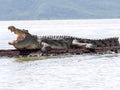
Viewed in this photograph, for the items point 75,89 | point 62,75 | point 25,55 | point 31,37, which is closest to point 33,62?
point 25,55

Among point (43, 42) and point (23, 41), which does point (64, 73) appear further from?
point (43, 42)

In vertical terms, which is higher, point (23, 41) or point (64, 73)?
point (23, 41)

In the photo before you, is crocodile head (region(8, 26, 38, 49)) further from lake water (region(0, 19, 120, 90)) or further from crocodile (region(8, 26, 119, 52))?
lake water (region(0, 19, 120, 90))

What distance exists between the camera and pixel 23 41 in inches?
1280

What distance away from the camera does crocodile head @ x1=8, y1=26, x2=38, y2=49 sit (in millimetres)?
32156

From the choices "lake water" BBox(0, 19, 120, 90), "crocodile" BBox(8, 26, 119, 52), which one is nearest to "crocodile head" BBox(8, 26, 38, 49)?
"crocodile" BBox(8, 26, 119, 52)

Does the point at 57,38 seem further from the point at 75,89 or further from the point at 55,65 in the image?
the point at 75,89

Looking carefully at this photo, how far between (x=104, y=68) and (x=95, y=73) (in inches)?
98.2

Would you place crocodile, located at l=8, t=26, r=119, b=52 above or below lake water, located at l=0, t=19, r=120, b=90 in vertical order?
above

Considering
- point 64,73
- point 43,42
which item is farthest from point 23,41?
point 64,73

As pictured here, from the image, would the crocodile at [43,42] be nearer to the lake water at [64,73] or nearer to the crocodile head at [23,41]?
the crocodile head at [23,41]

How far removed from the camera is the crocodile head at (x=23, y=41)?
3216cm

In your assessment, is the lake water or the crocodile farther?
the crocodile

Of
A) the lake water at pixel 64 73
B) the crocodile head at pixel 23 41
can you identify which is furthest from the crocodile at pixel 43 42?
the lake water at pixel 64 73
